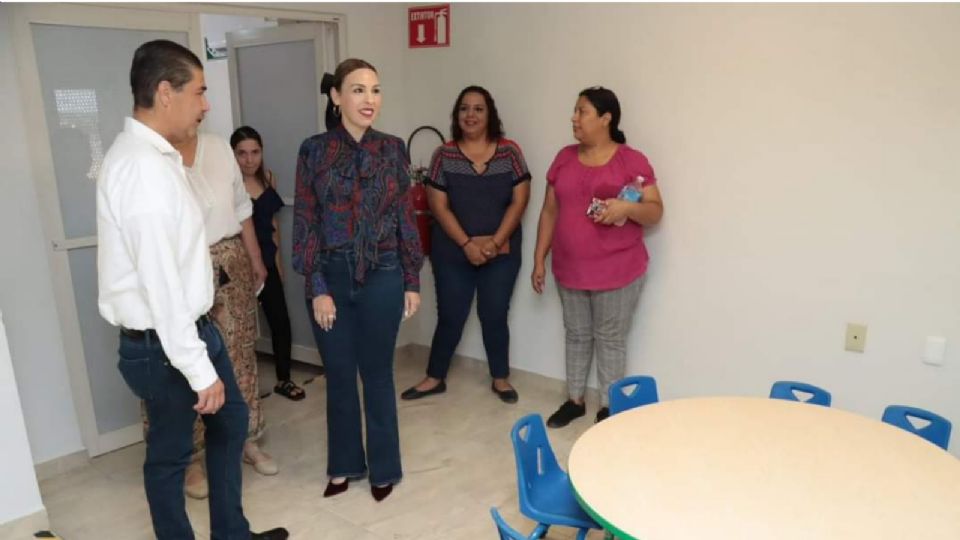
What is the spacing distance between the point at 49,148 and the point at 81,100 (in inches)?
9.7

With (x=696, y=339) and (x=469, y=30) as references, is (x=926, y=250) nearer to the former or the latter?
(x=696, y=339)

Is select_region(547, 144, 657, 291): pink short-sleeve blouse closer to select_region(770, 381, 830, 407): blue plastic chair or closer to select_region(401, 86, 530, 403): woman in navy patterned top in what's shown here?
select_region(401, 86, 530, 403): woman in navy patterned top

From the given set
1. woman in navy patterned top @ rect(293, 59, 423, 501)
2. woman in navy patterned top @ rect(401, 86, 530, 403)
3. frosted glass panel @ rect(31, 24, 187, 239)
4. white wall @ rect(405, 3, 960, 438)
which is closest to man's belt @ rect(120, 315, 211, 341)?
woman in navy patterned top @ rect(293, 59, 423, 501)

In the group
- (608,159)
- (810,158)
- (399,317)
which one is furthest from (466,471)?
(810,158)

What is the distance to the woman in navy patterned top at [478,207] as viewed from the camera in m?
3.46

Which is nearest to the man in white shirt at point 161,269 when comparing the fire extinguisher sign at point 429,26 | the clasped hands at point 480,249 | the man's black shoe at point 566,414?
the clasped hands at point 480,249

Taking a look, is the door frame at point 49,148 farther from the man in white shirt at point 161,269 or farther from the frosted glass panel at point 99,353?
the man in white shirt at point 161,269

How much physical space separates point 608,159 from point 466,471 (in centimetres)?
151

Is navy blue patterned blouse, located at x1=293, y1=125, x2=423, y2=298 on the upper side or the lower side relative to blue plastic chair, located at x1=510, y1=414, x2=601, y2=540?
upper

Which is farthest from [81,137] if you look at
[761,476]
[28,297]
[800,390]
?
[800,390]

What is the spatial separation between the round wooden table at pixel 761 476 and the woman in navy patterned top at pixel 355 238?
3.18 ft

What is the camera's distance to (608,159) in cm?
315

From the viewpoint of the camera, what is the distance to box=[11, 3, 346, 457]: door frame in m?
2.69

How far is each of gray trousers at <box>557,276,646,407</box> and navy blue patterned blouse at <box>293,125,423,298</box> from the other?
117 cm
